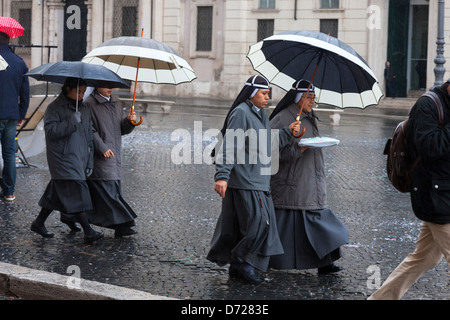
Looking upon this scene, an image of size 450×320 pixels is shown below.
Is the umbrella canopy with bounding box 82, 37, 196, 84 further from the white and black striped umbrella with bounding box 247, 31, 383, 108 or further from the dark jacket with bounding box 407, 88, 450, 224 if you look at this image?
the dark jacket with bounding box 407, 88, 450, 224

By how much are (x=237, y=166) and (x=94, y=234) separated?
6.20ft

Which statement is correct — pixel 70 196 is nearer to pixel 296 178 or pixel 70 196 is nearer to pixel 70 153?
pixel 70 153

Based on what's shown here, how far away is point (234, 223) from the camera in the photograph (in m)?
6.84

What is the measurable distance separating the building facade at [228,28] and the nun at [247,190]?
2307 centimetres

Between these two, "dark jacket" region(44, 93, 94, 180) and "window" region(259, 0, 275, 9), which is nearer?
"dark jacket" region(44, 93, 94, 180)

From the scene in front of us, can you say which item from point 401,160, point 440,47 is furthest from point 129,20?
point 401,160

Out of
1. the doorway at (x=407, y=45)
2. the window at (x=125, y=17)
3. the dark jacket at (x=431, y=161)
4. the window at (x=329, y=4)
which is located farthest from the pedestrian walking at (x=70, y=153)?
the window at (x=125, y=17)

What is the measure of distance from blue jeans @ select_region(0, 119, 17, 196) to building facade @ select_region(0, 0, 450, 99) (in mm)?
20399

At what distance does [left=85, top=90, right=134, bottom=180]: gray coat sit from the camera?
8094mm

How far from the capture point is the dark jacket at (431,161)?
5391mm

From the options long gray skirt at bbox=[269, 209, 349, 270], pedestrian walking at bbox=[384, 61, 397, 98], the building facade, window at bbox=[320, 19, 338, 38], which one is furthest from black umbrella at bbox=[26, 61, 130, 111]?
window at bbox=[320, 19, 338, 38]

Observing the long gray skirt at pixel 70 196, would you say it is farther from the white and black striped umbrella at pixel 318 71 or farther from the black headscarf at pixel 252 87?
the white and black striped umbrella at pixel 318 71
